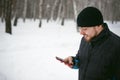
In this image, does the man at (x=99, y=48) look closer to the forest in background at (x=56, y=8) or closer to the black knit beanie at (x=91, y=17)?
the black knit beanie at (x=91, y=17)

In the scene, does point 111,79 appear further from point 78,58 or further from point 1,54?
point 1,54

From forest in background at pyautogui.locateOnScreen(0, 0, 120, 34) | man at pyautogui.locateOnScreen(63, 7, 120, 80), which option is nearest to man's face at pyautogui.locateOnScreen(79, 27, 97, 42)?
man at pyautogui.locateOnScreen(63, 7, 120, 80)

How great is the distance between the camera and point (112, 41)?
2508mm

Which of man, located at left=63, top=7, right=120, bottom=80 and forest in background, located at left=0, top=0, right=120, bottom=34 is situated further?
forest in background, located at left=0, top=0, right=120, bottom=34

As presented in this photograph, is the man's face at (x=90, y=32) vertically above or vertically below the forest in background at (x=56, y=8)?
above

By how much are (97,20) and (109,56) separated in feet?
1.41

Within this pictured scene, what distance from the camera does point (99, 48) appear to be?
258 cm

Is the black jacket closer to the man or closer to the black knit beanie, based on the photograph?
the man

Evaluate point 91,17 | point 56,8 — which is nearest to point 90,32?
point 91,17

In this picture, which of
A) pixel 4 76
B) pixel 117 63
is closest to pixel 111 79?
pixel 117 63

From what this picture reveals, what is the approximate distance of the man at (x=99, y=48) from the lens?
2467 millimetres

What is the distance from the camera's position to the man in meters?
2.47

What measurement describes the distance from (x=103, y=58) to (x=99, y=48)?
0.44 feet

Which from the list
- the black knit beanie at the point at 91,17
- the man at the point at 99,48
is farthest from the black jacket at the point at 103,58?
the black knit beanie at the point at 91,17
